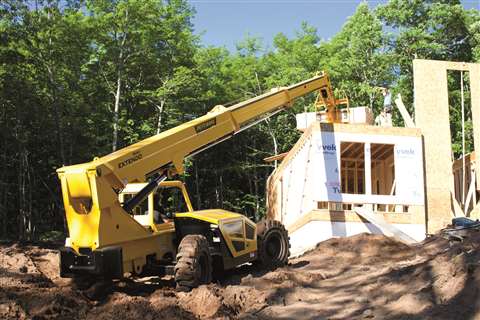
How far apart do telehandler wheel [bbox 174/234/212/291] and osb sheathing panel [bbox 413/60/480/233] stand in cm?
1045

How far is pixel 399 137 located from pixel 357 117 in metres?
1.77

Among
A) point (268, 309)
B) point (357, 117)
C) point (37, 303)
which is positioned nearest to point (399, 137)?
point (357, 117)

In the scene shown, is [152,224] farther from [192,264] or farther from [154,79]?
[154,79]

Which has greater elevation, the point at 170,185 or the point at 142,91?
the point at 142,91

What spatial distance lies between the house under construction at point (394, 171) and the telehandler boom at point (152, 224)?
4.85 metres

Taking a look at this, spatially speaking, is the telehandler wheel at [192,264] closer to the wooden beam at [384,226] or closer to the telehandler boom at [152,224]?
the telehandler boom at [152,224]

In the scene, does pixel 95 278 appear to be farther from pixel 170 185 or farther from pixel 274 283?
pixel 274 283

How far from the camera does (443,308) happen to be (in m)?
5.30

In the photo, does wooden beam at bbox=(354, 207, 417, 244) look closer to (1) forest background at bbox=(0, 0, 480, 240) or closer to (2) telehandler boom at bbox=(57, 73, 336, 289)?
(2) telehandler boom at bbox=(57, 73, 336, 289)

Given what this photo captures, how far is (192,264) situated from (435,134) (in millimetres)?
11955

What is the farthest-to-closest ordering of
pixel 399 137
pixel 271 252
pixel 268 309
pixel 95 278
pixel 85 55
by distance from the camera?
1. pixel 85 55
2. pixel 399 137
3. pixel 271 252
4. pixel 95 278
5. pixel 268 309

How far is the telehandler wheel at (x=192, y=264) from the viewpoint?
25.4ft

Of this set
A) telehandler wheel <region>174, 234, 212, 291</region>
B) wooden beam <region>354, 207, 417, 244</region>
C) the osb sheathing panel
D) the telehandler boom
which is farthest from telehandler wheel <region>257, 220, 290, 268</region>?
the osb sheathing panel

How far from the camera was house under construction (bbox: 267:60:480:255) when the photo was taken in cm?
1506
